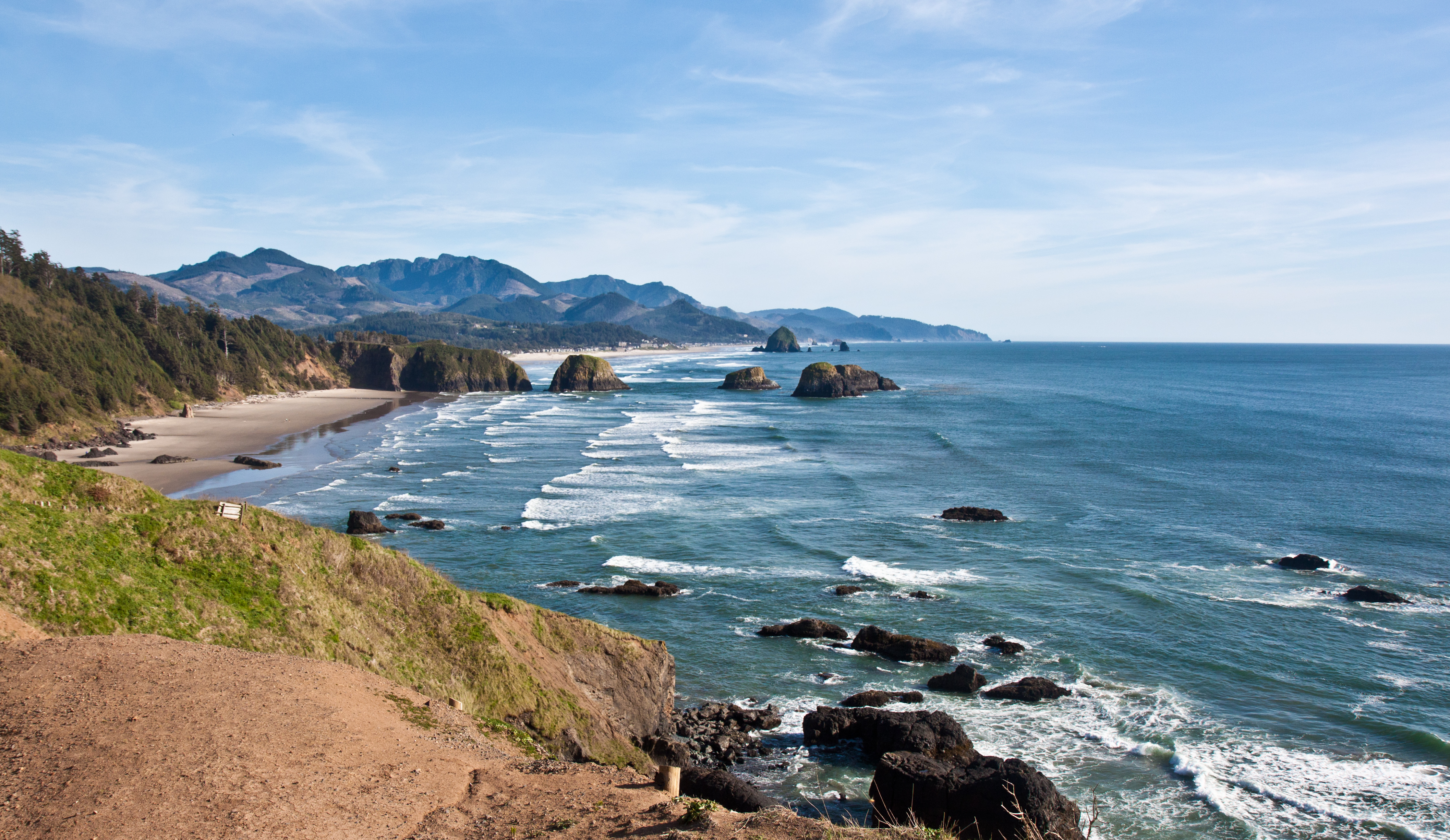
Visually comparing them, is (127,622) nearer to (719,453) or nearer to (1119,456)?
(719,453)

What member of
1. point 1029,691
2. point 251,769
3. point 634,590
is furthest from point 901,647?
point 251,769

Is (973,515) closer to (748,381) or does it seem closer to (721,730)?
(721,730)

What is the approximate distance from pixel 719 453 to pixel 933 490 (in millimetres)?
20635

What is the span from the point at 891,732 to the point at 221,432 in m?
78.1

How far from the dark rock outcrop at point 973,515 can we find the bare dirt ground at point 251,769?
3604 cm

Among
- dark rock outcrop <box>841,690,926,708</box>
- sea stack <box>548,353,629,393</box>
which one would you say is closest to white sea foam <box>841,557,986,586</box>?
dark rock outcrop <box>841,690,926,708</box>

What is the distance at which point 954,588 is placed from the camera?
113 ft

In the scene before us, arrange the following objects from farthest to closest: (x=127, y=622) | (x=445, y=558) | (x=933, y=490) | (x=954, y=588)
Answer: (x=933, y=490) → (x=445, y=558) → (x=954, y=588) → (x=127, y=622)

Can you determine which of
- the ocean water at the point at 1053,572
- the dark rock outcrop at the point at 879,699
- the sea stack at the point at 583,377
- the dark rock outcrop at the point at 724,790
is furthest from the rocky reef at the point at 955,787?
the sea stack at the point at 583,377

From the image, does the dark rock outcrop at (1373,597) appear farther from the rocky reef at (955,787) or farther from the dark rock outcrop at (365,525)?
the dark rock outcrop at (365,525)

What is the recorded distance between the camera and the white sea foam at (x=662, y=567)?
1427 inches

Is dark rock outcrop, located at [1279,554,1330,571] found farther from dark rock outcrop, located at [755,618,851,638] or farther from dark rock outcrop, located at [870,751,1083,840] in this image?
dark rock outcrop, located at [870,751,1083,840]

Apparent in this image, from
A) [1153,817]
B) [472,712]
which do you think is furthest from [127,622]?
[1153,817]

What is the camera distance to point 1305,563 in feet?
122
